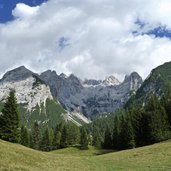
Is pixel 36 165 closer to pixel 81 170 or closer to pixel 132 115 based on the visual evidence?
pixel 81 170

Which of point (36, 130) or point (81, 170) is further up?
point (36, 130)

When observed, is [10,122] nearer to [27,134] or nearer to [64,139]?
[27,134]

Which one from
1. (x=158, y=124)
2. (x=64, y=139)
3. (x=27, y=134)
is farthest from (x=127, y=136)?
(x=64, y=139)

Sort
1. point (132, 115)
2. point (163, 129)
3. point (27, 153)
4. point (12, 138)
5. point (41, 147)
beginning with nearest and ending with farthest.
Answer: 1. point (27, 153)
2. point (12, 138)
3. point (163, 129)
4. point (132, 115)
5. point (41, 147)

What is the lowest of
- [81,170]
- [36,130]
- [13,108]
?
[81,170]

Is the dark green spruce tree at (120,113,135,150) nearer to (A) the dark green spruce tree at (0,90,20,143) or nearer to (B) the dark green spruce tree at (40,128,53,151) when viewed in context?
(A) the dark green spruce tree at (0,90,20,143)

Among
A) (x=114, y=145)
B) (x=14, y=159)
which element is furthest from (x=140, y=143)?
(x=14, y=159)

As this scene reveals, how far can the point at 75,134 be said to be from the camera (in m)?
177

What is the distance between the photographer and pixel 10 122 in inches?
3312

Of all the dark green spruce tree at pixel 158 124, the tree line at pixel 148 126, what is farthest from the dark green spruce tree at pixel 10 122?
the tree line at pixel 148 126

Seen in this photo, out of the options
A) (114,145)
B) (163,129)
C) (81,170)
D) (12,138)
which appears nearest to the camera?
(81,170)

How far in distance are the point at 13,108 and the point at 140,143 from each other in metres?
45.8

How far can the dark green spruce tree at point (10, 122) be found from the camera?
82.8 meters

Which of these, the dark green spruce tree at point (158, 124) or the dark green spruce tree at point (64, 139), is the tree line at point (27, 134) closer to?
the dark green spruce tree at point (64, 139)
